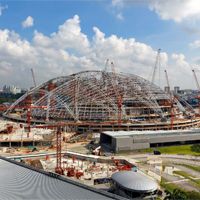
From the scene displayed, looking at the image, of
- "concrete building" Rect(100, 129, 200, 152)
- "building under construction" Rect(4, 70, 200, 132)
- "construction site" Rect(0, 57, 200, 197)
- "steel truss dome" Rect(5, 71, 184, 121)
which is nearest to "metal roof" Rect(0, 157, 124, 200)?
"construction site" Rect(0, 57, 200, 197)

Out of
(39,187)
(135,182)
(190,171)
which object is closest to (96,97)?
(190,171)

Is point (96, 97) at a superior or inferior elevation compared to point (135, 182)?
superior

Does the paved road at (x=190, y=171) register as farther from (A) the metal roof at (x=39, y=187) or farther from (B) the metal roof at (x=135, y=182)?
(A) the metal roof at (x=39, y=187)

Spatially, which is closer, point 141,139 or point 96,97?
point 141,139

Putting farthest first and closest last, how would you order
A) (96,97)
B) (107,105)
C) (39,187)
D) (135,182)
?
(96,97), (107,105), (135,182), (39,187)

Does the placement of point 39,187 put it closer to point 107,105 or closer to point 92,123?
point 92,123

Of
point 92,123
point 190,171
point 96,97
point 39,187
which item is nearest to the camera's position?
point 39,187
